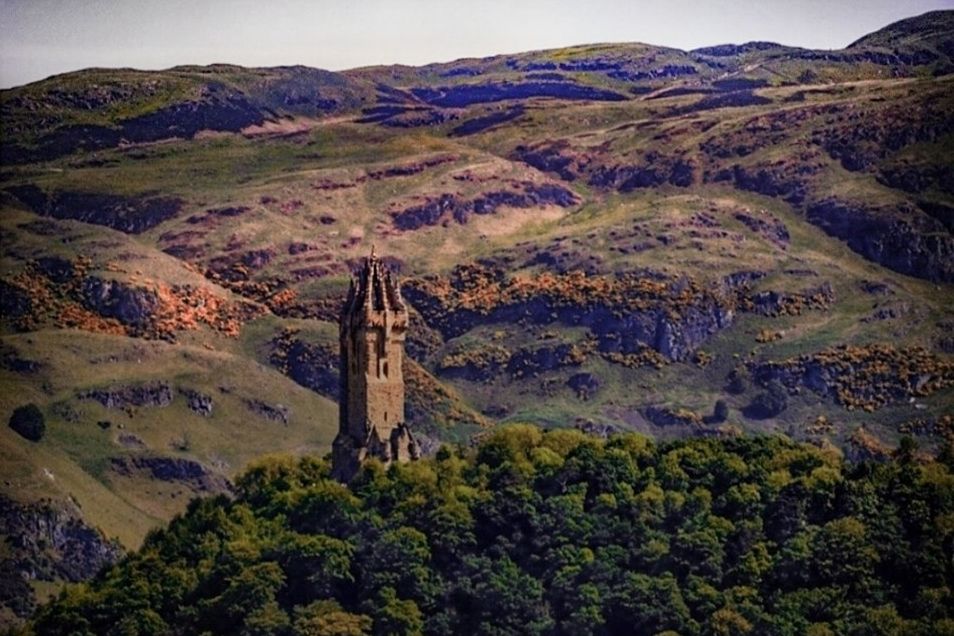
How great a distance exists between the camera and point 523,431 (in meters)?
185

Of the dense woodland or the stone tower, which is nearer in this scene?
the dense woodland

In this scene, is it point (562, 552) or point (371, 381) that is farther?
point (371, 381)

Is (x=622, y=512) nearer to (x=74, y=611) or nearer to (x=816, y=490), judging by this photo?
(x=816, y=490)

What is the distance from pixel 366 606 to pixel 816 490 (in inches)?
950

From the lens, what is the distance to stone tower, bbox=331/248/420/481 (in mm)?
179625

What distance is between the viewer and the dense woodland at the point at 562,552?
543 feet

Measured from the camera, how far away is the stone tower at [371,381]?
17962 centimetres

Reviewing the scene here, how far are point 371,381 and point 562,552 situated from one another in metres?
16.0

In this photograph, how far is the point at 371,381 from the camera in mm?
180000

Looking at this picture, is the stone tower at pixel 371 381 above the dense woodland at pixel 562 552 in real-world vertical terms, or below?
above

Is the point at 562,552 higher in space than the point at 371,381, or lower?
lower

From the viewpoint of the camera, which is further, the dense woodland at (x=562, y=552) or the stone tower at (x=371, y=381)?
the stone tower at (x=371, y=381)

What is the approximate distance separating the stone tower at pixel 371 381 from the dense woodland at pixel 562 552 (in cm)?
201

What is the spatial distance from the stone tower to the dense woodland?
201 cm
